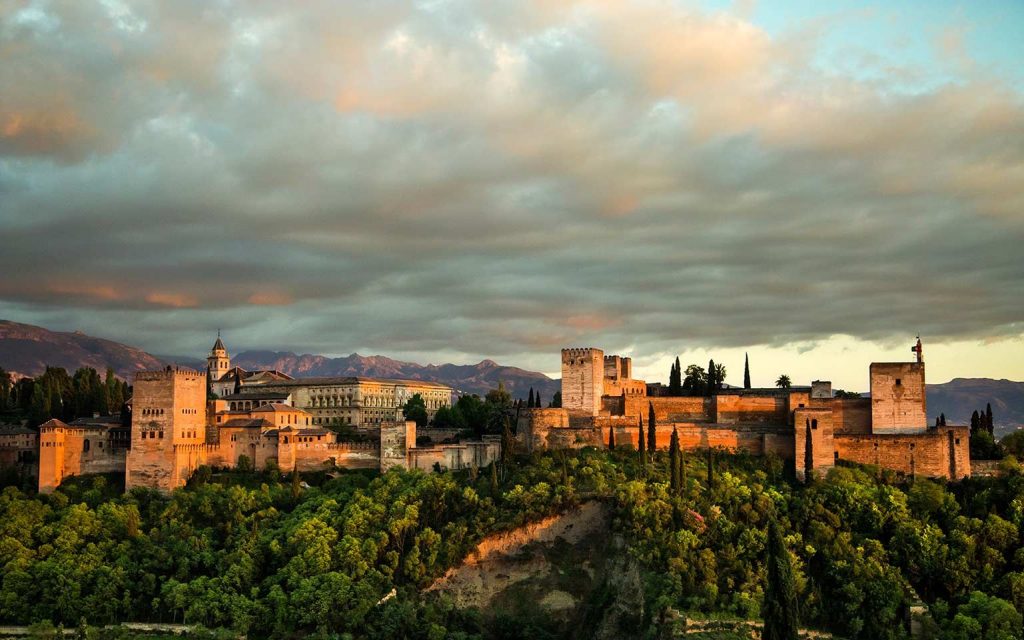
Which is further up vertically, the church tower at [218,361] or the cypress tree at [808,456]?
the church tower at [218,361]

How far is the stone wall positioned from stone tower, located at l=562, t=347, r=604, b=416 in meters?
14.7

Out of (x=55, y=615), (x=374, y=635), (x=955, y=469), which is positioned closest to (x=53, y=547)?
(x=55, y=615)

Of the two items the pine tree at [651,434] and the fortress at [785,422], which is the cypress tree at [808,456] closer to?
the fortress at [785,422]

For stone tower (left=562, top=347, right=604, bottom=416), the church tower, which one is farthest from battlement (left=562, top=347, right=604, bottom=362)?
the church tower

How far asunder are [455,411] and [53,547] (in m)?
28.8

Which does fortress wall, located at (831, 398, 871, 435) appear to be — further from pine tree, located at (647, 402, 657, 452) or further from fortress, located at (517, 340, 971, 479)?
pine tree, located at (647, 402, 657, 452)

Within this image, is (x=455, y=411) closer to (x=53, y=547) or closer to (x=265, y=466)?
(x=265, y=466)

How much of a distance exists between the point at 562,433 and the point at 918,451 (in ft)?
57.6

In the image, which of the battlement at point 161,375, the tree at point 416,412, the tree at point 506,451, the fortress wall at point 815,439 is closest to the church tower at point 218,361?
the tree at point 416,412

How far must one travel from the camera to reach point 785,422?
53594 millimetres

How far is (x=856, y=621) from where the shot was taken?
39.9 m

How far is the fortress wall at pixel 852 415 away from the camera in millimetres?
52219

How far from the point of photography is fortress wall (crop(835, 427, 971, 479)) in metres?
49.2

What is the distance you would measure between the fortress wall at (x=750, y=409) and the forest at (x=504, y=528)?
12.8ft
